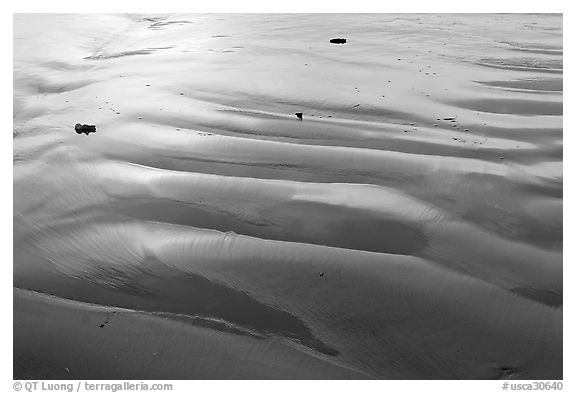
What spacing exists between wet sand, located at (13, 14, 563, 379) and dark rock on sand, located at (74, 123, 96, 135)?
0.29 ft

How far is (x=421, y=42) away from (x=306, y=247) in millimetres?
3878

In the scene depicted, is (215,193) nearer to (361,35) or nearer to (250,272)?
(250,272)

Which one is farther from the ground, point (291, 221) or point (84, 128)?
point (84, 128)

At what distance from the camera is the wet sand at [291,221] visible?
2301mm

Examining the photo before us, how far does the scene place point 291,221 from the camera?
9.64ft

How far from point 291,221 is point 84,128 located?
1916 millimetres

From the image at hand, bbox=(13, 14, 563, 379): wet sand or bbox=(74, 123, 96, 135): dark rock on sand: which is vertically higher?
bbox=(74, 123, 96, 135): dark rock on sand

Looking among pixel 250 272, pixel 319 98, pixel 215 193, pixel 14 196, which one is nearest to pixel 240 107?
pixel 319 98

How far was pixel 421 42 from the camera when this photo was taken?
5934 mm

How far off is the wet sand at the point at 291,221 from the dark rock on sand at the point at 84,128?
0.09m

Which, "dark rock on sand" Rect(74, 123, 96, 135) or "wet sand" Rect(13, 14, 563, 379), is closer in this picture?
"wet sand" Rect(13, 14, 563, 379)

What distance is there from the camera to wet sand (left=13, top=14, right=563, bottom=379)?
2301mm

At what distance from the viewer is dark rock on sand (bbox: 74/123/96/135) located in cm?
402

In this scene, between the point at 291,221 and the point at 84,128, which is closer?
the point at 291,221
